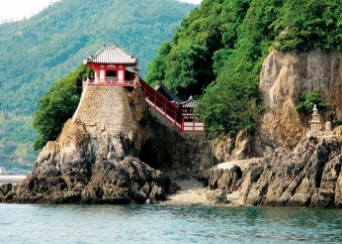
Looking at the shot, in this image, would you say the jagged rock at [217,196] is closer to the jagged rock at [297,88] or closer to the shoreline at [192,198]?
the shoreline at [192,198]

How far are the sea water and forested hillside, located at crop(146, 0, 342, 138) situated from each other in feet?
36.1

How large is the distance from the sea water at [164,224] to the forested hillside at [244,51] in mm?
11010

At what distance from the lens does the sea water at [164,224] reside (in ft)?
161

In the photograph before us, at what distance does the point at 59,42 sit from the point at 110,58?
114m

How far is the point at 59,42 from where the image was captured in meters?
183

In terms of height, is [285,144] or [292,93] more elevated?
[292,93]

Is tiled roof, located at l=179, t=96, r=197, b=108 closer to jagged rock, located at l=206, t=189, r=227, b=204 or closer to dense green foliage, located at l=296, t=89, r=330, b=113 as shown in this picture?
dense green foliage, located at l=296, t=89, r=330, b=113

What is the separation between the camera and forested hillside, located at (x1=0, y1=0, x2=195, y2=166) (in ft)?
538

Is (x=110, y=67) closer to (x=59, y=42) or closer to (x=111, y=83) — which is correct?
(x=111, y=83)

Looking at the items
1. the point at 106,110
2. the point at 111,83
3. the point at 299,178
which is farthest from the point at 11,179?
the point at 299,178

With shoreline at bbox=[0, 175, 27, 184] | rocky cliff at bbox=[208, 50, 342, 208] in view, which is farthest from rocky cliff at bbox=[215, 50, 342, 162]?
shoreline at bbox=[0, 175, 27, 184]

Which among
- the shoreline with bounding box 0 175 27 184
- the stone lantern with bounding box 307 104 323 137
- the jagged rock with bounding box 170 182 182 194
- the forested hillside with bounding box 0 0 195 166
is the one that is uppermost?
the forested hillside with bounding box 0 0 195 166

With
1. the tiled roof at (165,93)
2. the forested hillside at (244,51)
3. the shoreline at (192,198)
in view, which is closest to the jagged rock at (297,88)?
the forested hillside at (244,51)

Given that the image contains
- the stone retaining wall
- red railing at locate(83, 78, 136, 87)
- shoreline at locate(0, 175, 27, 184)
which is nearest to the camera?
the stone retaining wall
